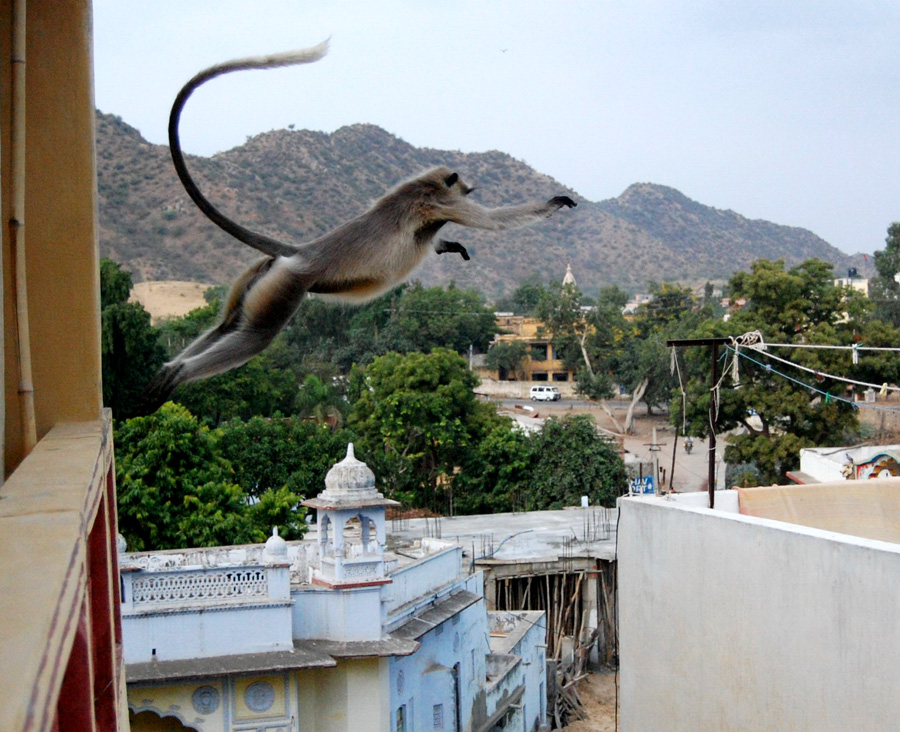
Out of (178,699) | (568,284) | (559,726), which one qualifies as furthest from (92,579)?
(568,284)

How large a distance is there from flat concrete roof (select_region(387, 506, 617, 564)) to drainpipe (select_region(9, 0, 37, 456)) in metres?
13.5

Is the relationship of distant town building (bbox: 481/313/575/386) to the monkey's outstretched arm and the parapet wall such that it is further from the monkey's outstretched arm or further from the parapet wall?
the monkey's outstretched arm

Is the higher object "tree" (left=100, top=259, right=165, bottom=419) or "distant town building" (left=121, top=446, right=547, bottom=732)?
"tree" (left=100, top=259, right=165, bottom=419)

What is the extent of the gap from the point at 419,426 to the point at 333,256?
19.9 m

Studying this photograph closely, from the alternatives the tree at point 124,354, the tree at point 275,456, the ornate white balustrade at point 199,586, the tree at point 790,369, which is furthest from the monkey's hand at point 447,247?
the tree at point 790,369

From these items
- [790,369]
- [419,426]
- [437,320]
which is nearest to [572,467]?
[419,426]

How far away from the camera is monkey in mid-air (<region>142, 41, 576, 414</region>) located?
1948 mm

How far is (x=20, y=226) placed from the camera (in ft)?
6.14

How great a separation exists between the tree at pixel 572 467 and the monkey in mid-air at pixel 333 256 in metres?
19.4

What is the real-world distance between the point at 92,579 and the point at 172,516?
1219 centimetres

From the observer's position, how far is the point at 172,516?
44.5 feet

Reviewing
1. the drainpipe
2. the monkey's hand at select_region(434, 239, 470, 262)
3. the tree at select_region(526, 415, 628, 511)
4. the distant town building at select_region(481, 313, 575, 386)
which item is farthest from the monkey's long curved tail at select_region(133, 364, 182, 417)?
the distant town building at select_region(481, 313, 575, 386)

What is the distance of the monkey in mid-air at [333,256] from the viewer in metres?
1.95

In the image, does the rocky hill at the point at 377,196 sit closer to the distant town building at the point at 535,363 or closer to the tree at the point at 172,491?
the tree at the point at 172,491
